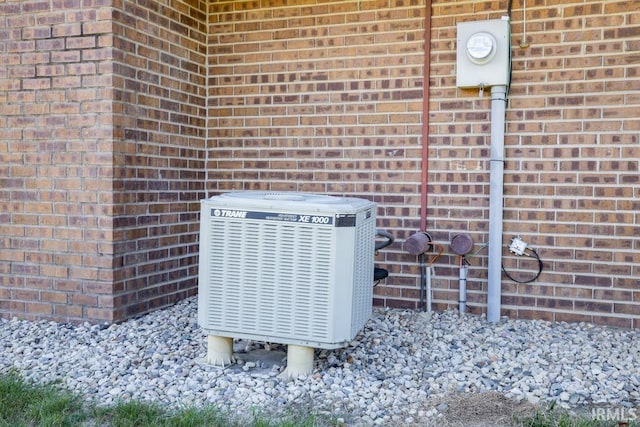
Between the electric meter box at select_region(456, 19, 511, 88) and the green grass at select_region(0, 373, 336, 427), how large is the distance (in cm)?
279

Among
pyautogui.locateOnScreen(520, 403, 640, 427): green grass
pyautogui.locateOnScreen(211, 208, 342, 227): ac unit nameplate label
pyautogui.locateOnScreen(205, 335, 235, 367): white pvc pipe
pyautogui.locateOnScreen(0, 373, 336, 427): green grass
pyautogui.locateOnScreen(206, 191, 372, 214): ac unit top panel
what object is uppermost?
pyautogui.locateOnScreen(206, 191, 372, 214): ac unit top panel

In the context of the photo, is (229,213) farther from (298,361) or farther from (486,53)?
(486,53)

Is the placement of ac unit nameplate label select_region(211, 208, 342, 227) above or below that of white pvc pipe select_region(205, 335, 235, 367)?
above

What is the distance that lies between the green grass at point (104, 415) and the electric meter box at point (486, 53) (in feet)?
9.17

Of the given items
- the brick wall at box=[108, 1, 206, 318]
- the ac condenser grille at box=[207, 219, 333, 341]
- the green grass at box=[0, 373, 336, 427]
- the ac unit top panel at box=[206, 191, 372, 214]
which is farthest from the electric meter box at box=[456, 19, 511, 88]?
the green grass at box=[0, 373, 336, 427]

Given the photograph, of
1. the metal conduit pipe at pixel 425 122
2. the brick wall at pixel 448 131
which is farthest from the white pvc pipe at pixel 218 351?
the metal conduit pipe at pixel 425 122

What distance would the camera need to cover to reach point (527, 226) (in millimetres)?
4449

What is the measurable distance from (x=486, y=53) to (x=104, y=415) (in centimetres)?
344

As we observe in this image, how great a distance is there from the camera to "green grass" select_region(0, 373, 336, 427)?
106 inches

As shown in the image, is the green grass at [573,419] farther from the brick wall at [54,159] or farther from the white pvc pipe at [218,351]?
the brick wall at [54,159]

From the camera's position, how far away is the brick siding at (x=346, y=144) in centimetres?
424

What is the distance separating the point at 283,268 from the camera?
3.24 metres

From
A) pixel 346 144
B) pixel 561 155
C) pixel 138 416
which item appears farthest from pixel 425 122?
pixel 138 416

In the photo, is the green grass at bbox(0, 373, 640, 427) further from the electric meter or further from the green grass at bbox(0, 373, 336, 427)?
the electric meter
